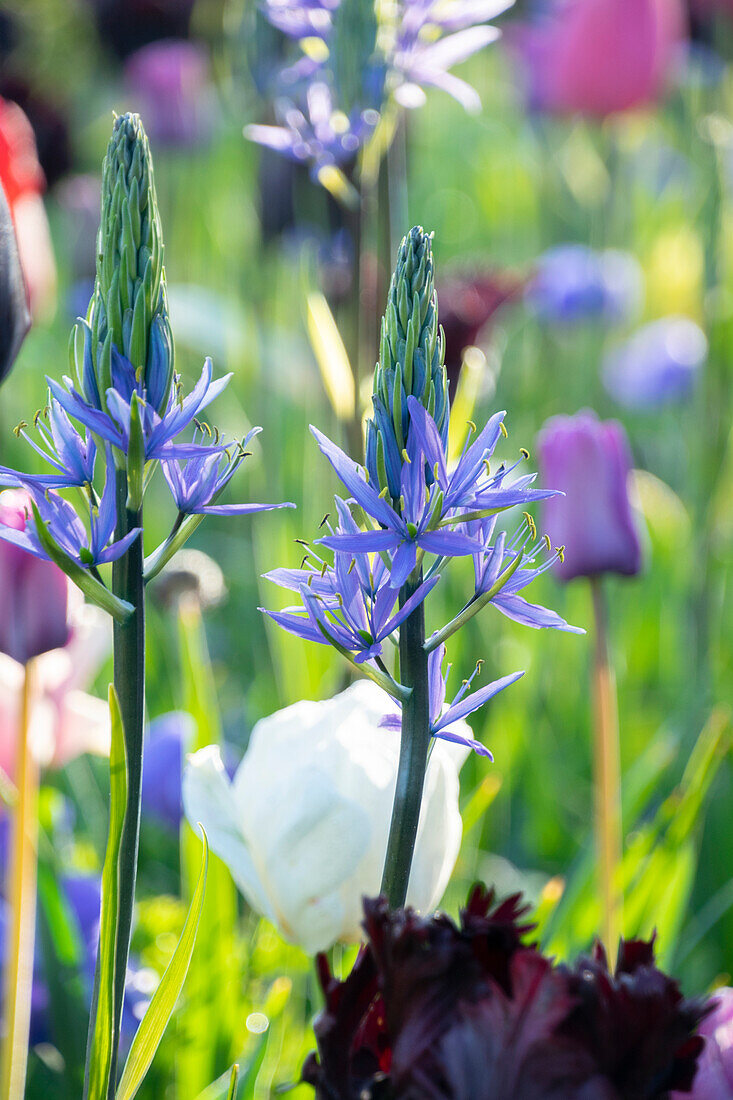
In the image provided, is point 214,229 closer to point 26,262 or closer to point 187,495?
point 26,262

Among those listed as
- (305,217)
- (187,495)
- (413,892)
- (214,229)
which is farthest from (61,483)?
(214,229)

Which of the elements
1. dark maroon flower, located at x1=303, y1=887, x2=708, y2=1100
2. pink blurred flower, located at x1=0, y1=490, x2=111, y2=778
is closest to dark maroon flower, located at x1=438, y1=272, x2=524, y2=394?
pink blurred flower, located at x1=0, y1=490, x2=111, y2=778

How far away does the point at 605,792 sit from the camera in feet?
1.44

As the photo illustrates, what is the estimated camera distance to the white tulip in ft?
1.02

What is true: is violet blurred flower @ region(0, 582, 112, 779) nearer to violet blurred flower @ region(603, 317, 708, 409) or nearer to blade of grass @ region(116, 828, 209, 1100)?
blade of grass @ region(116, 828, 209, 1100)

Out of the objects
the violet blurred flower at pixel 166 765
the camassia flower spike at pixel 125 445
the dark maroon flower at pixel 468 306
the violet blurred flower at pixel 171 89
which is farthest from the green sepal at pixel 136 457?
the violet blurred flower at pixel 171 89

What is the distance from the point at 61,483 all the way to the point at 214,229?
6.10 feet

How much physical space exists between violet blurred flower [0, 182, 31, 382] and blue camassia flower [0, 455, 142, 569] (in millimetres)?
98

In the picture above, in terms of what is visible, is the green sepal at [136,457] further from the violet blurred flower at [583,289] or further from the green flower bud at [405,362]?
the violet blurred flower at [583,289]

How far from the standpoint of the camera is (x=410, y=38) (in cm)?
44

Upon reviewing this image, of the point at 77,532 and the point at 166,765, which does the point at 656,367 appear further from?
the point at 77,532

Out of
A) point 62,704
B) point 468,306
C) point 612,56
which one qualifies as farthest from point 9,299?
point 612,56

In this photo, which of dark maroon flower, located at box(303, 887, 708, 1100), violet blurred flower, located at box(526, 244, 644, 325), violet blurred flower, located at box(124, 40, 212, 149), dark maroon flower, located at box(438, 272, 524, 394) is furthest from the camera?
violet blurred flower, located at box(124, 40, 212, 149)

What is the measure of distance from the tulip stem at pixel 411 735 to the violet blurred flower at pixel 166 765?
1.18 ft
